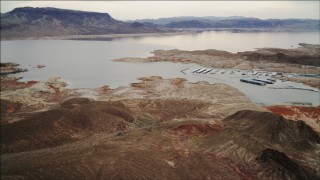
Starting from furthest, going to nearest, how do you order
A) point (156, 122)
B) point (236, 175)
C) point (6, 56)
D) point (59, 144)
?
point (6, 56), point (156, 122), point (59, 144), point (236, 175)

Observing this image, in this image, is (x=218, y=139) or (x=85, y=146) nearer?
(x=85, y=146)

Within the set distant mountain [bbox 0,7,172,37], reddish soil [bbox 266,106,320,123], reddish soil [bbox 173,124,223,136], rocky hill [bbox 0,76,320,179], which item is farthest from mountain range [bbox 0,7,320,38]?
reddish soil [bbox 173,124,223,136]

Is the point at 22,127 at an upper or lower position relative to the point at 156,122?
upper

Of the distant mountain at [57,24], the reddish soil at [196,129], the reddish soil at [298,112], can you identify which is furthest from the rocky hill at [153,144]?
the distant mountain at [57,24]

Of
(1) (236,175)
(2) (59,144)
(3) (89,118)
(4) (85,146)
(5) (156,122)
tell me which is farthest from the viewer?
(5) (156,122)

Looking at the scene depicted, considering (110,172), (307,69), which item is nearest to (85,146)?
(110,172)

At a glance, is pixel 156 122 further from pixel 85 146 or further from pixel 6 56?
pixel 6 56

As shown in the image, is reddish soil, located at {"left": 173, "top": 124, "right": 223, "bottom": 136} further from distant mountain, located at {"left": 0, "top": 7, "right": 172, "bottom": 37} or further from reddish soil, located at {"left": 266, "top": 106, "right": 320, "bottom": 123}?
distant mountain, located at {"left": 0, "top": 7, "right": 172, "bottom": 37}

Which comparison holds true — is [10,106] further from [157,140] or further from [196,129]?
[196,129]
